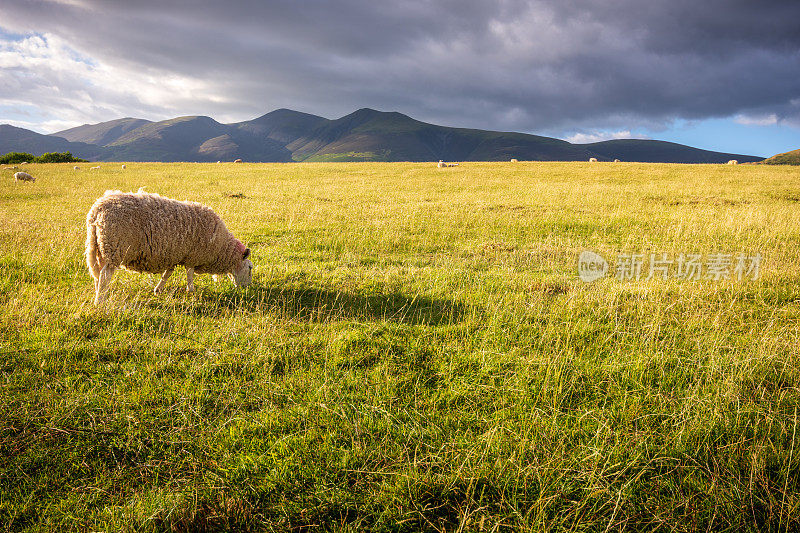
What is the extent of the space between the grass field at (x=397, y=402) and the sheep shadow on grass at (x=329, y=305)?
0.20ft

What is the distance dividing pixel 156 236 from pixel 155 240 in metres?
0.07

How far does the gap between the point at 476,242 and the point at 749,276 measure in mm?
6549

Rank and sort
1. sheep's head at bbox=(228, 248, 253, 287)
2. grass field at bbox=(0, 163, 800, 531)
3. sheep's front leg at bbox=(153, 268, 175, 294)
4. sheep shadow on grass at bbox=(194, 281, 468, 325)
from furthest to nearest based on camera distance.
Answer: sheep's head at bbox=(228, 248, 253, 287), sheep's front leg at bbox=(153, 268, 175, 294), sheep shadow on grass at bbox=(194, 281, 468, 325), grass field at bbox=(0, 163, 800, 531)

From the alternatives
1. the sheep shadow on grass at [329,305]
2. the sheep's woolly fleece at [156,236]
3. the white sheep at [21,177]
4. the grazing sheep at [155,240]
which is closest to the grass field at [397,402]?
the sheep shadow on grass at [329,305]

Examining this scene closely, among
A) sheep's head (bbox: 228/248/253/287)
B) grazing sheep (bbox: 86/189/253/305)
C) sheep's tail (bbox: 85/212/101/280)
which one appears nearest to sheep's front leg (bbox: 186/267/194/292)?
grazing sheep (bbox: 86/189/253/305)

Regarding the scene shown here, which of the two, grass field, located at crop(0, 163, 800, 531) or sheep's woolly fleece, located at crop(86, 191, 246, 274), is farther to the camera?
sheep's woolly fleece, located at crop(86, 191, 246, 274)

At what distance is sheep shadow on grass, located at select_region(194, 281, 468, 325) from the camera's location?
6.15m

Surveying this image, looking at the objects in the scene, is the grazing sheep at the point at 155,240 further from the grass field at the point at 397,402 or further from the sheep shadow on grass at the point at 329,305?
the sheep shadow on grass at the point at 329,305

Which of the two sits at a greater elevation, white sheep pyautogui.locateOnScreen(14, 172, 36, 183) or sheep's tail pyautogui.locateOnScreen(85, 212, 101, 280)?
white sheep pyautogui.locateOnScreen(14, 172, 36, 183)

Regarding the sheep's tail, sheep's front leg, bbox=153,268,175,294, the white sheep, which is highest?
the white sheep

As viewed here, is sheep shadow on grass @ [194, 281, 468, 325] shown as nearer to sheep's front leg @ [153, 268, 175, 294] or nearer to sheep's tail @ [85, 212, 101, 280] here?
sheep's front leg @ [153, 268, 175, 294]

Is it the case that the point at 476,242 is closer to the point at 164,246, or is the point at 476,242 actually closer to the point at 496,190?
the point at 164,246

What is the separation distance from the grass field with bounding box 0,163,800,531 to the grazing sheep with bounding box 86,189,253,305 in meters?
0.51

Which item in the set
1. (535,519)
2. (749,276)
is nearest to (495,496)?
(535,519)
